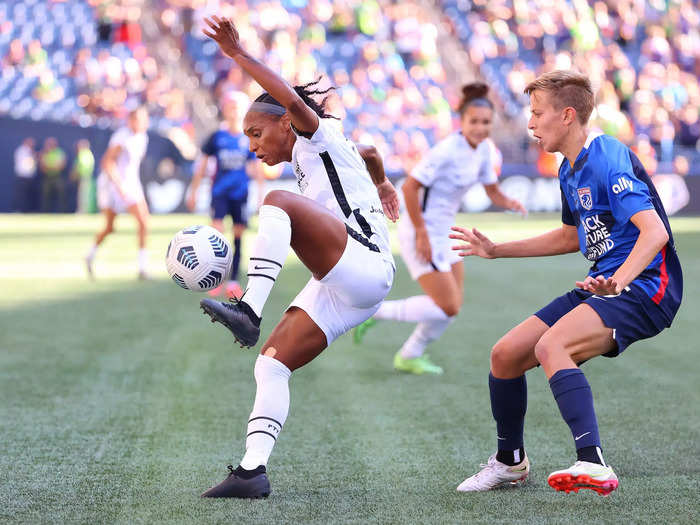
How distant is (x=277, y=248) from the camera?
3.89m

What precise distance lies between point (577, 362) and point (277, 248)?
4.09ft

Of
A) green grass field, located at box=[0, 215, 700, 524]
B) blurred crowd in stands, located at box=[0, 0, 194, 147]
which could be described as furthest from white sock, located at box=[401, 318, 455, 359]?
blurred crowd in stands, located at box=[0, 0, 194, 147]

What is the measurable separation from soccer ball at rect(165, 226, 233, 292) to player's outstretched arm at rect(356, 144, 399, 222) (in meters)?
0.91

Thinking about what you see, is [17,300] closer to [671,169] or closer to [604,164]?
[604,164]

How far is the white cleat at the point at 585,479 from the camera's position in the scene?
139 inches

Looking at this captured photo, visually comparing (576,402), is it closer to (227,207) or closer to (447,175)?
(447,175)

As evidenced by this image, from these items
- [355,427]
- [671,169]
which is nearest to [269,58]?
[671,169]

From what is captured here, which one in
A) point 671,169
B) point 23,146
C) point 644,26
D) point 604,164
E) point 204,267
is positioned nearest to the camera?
point 604,164

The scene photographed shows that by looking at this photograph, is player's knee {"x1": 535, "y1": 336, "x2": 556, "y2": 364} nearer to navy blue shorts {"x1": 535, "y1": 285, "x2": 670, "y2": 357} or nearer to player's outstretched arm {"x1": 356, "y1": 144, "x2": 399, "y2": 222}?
navy blue shorts {"x1": 535, "y1": 285, "x2": 670, "y2": 357}

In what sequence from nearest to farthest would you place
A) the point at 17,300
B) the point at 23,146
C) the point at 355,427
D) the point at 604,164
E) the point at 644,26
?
the point at 604,164
the point at 355,427
the point at 17,300
the point at 23,146
the point at 644,26

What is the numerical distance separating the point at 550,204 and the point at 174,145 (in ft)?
33.5

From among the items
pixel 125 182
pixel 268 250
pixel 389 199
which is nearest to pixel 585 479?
pixel 268 250

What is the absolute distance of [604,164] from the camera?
3.84 m

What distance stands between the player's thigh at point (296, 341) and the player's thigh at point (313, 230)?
0.22 m
